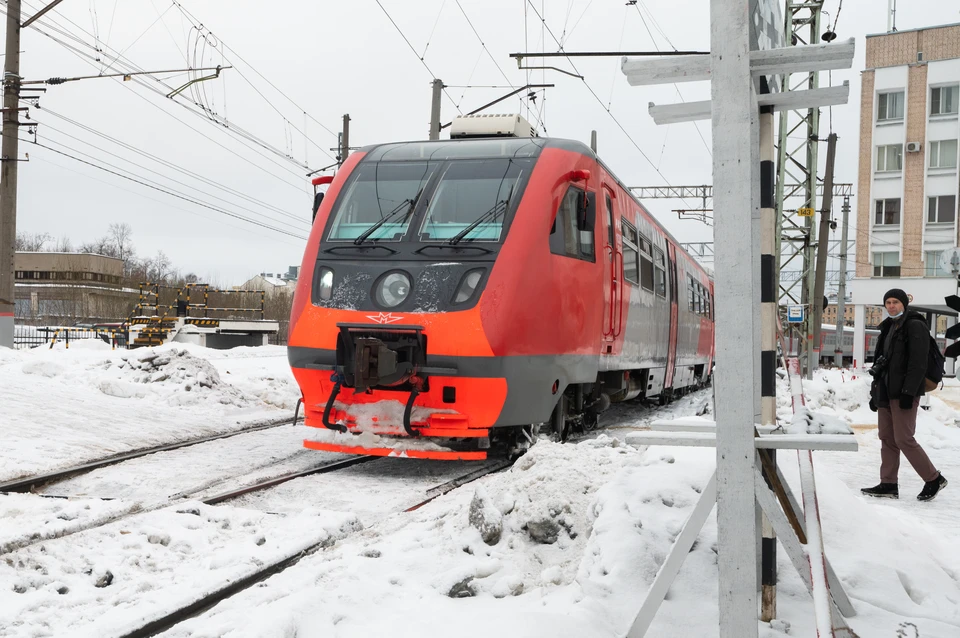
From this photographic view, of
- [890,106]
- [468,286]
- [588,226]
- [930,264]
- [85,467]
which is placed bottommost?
[85,467]

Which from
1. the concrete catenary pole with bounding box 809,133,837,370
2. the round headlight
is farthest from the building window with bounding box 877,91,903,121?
the round headlight

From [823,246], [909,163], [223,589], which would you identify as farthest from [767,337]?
[909,163]

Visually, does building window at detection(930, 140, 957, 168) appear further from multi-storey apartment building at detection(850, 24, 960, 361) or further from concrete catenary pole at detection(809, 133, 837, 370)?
concrete catenary pole at detection(809, 133, 837, 370)

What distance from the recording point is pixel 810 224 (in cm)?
2294

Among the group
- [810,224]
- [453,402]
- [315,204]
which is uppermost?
[810,224]

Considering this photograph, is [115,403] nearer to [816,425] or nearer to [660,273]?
[660,273]

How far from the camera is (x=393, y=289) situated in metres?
7.32

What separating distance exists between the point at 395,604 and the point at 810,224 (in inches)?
859

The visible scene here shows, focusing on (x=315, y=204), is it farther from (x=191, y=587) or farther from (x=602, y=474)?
(x=191, y=587)

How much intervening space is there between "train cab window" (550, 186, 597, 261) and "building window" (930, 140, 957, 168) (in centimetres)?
3684

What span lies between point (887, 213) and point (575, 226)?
37.3 metres

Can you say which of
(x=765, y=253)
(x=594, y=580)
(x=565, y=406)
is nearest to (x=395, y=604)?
(x=594, y=580)

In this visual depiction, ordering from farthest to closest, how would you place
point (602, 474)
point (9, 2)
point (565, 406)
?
point (9, 2) < point (565, 406) < point (602, 474)

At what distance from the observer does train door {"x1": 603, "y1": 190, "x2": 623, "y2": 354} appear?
8797 millimetres
